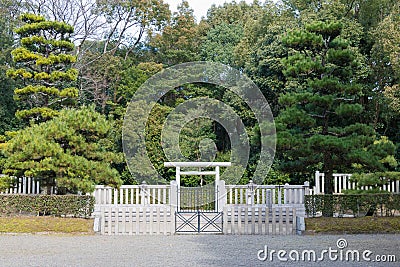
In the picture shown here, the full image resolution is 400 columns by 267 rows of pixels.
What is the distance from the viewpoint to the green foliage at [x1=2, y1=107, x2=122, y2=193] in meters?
10.7

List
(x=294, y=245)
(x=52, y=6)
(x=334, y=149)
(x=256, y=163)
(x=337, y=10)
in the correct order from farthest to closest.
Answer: (x=52, y=6)
(x=256, y=163)
(x=337, y=10)
(x=334, y=149)
(x=294, y=245)

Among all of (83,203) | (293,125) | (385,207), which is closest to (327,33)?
(293,125)

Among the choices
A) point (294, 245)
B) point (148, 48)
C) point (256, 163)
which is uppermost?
point (148, 48)

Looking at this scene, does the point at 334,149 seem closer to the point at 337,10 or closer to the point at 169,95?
the point at 337,10

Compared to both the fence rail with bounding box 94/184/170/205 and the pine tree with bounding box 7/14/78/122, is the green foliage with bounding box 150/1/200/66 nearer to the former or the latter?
the pine tree with bounding box 7/14/78/122

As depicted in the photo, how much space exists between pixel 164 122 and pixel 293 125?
313 inches

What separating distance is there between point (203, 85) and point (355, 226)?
35.8ft

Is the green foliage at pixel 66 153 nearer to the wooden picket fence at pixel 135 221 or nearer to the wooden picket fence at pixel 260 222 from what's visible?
the wooden picket fence at pixel 135 221

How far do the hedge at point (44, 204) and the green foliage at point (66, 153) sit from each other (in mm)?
247

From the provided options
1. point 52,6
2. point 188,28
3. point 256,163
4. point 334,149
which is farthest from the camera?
point 188,28

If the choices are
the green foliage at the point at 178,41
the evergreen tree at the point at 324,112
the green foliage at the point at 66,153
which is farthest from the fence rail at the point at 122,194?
the green foliage at the point at 178,41

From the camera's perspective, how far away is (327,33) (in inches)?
437

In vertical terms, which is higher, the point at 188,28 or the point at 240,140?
the point at 188,28

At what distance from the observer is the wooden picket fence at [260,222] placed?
A: 10398 millimetres
